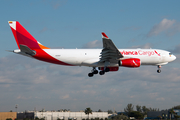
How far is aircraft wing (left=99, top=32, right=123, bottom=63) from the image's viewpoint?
1980 inches

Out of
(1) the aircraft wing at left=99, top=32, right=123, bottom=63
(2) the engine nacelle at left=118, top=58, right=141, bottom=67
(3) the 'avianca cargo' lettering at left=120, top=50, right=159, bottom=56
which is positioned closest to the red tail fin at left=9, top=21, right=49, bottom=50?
(1) the aircraft wing at left=99, top=32, right=123, bottom=63

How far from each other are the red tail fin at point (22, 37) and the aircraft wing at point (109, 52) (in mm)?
13941

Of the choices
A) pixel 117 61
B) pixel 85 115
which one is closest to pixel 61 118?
pixel 85 115

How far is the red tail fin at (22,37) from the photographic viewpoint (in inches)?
2314

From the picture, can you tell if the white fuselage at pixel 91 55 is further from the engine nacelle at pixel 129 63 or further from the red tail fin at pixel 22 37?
the red tail fin at pixel 22 37

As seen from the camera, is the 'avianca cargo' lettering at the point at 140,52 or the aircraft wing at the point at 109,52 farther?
the 'avianca cargo' lettering at the point at 140,52

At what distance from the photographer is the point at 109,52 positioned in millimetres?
54938

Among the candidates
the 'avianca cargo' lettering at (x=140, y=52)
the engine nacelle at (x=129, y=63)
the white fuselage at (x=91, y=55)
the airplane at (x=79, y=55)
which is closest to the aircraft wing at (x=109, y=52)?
the airplane at (x=79, y=55)

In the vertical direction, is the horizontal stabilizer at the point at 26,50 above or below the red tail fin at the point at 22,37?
below

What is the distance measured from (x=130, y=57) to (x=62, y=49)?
50.1 feet

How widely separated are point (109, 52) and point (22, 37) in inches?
782

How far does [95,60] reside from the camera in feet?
192

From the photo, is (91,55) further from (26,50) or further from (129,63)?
(26,50)

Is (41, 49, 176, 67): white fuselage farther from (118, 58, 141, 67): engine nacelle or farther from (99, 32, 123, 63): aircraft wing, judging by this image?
(99, 32, 123, 63): aircraft wing
